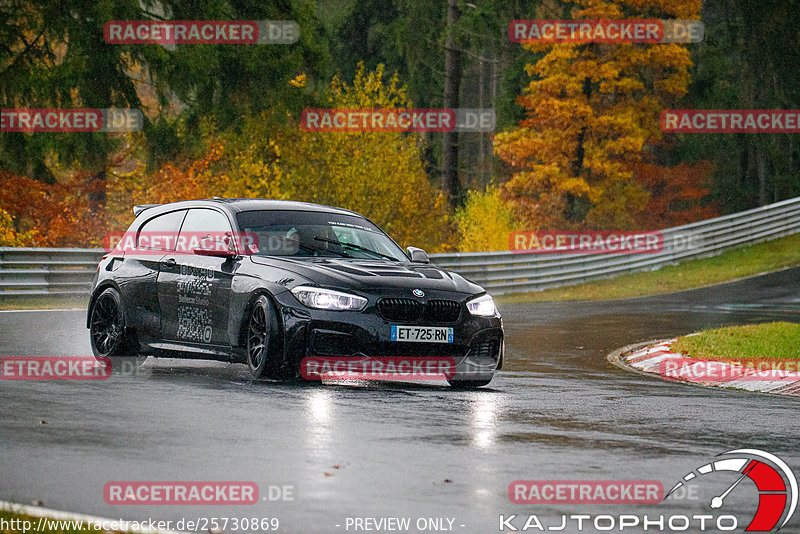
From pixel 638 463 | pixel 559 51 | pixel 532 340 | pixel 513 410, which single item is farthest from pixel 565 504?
pixel 559 51

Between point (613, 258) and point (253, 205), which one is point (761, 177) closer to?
point (613, 258)

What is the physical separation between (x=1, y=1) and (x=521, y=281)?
14.6m

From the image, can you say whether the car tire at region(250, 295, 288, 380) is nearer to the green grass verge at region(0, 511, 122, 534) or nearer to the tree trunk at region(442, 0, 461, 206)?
the green grass verge at region(0, 511, 122, 534)

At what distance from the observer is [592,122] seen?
163ft

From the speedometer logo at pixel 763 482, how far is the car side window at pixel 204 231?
5.78 m

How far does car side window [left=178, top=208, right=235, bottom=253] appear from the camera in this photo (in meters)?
13.0

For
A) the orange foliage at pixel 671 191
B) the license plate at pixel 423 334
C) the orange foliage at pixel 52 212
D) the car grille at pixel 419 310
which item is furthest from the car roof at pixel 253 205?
the orange foliage at pixel 671 191

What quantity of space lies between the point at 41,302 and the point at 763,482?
746 inches

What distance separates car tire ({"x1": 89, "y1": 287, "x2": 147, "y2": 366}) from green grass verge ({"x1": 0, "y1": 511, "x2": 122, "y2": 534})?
7.21 meters

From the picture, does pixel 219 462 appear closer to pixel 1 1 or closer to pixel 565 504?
pixel 565 504

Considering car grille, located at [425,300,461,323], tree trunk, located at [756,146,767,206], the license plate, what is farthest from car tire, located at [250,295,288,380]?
tree trunk, located at [756,146,767,206]

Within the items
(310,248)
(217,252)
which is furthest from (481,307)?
(217,252)

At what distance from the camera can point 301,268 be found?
1206 cm

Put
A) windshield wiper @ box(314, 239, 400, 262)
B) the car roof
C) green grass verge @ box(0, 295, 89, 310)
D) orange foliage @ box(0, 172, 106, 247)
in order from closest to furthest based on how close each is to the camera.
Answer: windshield wiper @ box(314, 239, 400, 262) < the car roof < green grass verge @ box(0, 295, 89, 310) < orange foliage @ box(0, 172, 106, 247)
